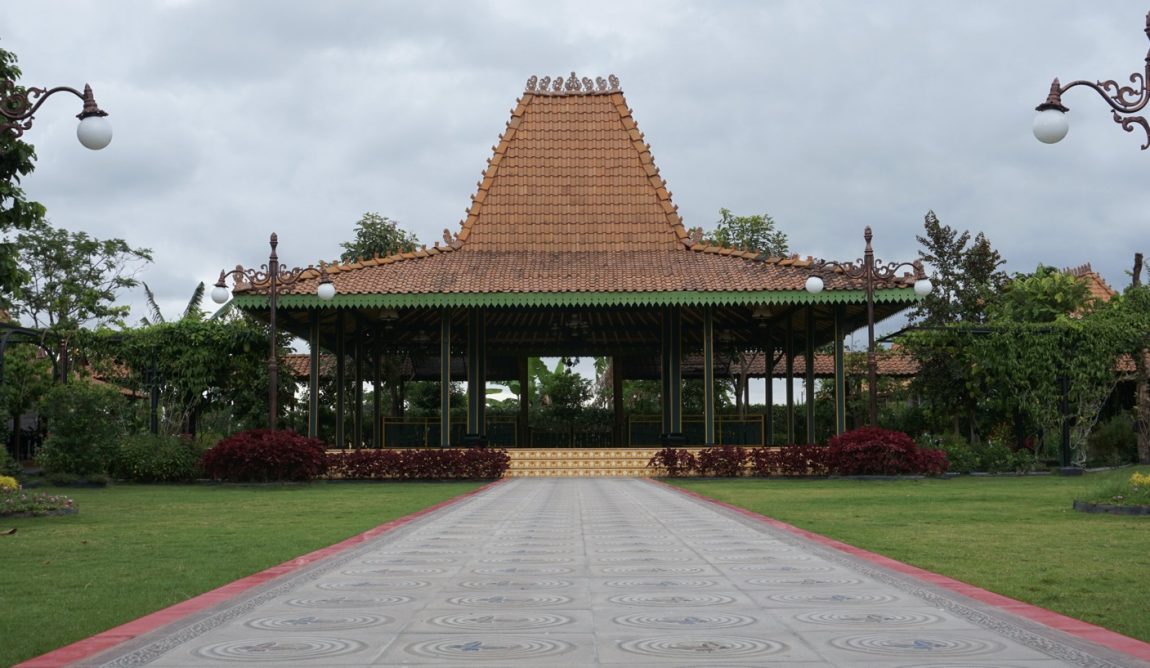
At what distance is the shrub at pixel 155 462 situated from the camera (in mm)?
23359

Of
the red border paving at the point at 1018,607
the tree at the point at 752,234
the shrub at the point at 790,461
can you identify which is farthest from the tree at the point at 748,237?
the red border paving at the point at 1018,607

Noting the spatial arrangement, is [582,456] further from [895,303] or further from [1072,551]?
[1072,551]

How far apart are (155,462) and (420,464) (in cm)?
554

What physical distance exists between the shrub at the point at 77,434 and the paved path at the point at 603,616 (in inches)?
620

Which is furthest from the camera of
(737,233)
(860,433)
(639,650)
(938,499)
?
(737,233)

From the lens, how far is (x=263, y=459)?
22.0m

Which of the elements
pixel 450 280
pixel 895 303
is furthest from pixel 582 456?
pixel 895 303

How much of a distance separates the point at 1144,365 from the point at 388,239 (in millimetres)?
25253

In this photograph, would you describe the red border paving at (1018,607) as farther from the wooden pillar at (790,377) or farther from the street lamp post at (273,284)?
the wooden pillar at (790,377)

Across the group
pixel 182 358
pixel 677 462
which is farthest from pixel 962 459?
pixel 182 358

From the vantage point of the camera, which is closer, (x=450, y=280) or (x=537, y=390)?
(x=450, y=280)

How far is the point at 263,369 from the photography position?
1177 inches

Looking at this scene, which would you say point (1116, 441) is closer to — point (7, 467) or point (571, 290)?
point (571, 290)

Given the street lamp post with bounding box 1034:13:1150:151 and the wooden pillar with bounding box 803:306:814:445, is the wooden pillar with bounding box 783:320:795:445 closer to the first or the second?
the wooden pillar with bounding box 803:306:814:445
